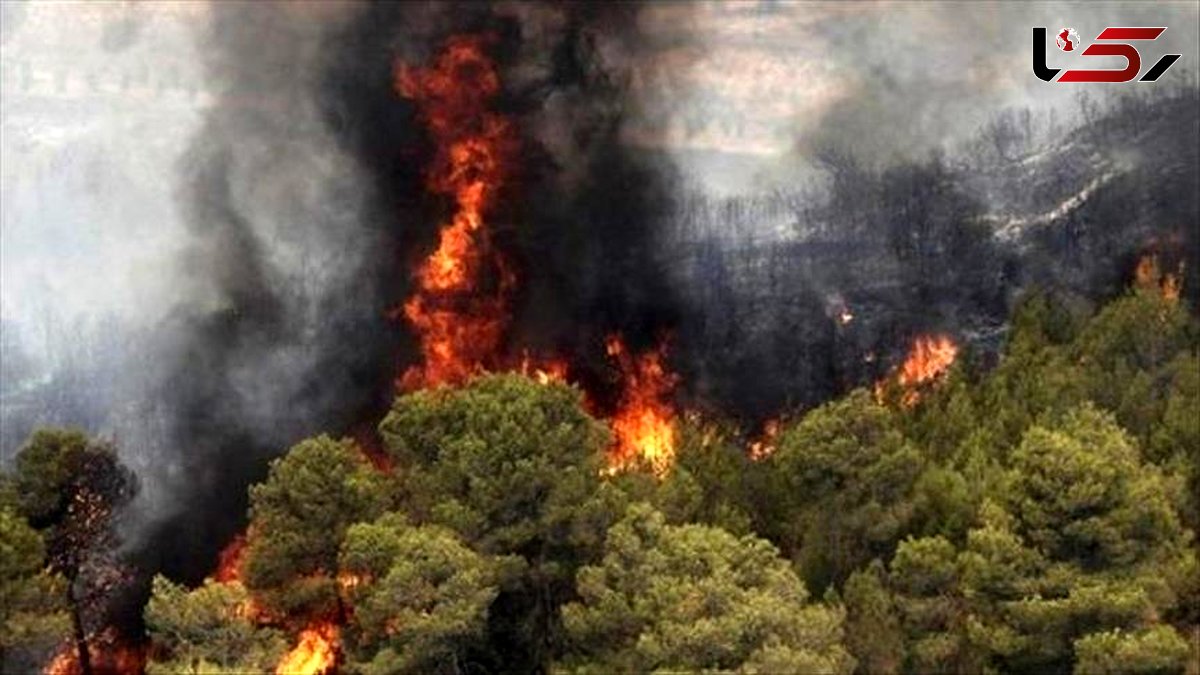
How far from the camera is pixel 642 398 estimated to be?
5028cm

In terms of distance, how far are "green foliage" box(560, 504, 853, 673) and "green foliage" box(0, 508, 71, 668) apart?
978 centimetres

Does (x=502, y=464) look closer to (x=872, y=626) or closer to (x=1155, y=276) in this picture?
Answer: (x=872, y=626)

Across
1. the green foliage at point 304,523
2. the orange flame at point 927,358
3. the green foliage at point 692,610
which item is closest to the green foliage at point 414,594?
the green foliage at point 304,523

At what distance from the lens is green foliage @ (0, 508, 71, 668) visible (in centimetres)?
2692

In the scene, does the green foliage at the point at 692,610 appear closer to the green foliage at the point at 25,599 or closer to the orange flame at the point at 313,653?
the orange flame at the point at 313,653

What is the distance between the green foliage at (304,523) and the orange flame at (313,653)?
1.22 m

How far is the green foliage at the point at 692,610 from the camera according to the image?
24.6m

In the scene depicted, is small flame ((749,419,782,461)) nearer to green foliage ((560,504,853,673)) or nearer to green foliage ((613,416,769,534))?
green foliage ((613,416,769,534))

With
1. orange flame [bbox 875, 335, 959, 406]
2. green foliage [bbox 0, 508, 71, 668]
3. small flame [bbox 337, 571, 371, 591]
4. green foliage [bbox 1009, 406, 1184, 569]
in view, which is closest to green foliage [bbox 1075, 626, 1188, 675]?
green foliage [bbox 1009, 406, 1184, 569]

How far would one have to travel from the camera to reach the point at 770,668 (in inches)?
956

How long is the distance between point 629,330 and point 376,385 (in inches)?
351

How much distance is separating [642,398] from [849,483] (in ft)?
64.9

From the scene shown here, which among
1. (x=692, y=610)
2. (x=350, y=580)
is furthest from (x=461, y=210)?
(x=692, y=610)

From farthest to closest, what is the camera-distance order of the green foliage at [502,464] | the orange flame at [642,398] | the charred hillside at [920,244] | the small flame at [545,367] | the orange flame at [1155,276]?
the orange flame at [1155,276]
the charred hillside at [920,244]
the orange flame at [642,398]
the small flame at [545,367]
the green foliage at [502,464]
